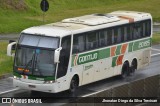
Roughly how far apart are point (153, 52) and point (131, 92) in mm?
17185

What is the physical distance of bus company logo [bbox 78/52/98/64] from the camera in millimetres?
24344

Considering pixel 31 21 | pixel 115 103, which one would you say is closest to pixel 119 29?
pixel 115 103

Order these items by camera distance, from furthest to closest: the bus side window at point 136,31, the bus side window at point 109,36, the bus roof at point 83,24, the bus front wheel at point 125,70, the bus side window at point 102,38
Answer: the bus side window at point 136,31, the bus front wheel at point 125,70, the bus side window at point 109,36, the bus side window at point 102,38, the bus roof at point 83,24

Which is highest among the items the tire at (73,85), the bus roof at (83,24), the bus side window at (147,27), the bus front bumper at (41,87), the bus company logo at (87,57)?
the bus roof at (83,24)

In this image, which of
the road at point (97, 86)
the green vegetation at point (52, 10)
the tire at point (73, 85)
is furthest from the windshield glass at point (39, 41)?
the green vegetation at point (52, 10)

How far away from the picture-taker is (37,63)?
22.5 metres

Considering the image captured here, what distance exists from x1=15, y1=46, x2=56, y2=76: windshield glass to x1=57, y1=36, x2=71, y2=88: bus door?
1.35ft

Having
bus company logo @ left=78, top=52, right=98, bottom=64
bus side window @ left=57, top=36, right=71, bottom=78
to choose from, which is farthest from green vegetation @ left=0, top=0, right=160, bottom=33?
bus side window @ left=57, top=36, right=71, bottom=78

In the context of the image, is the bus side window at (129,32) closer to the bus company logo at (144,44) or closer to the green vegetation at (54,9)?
the bus company logo at (144,44)

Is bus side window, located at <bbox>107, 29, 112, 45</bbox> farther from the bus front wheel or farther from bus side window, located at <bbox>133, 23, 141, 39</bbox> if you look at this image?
bus side window, located at <bbox>133, 23, 141, 39</bbox>

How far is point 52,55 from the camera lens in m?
22.5

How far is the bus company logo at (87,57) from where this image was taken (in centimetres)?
2434

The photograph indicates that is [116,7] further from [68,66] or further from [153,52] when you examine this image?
[68,66]

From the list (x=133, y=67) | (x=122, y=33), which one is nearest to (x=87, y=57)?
(x=122, y=33)
